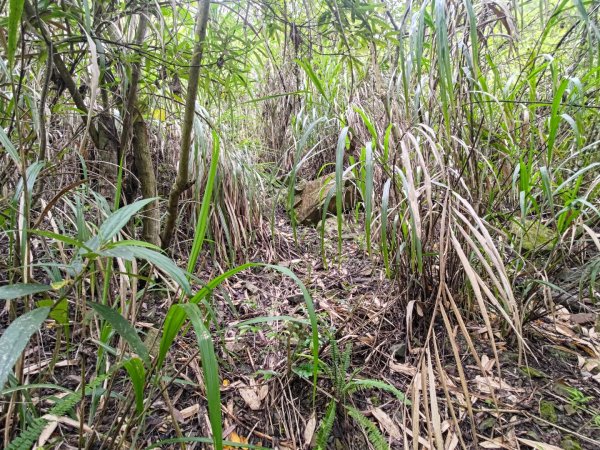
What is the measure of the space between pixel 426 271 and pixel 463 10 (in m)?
0.88

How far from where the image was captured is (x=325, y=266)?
1140mm

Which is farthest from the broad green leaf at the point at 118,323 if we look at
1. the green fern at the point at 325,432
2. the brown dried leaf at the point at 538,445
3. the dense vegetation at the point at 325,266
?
the brown dried leaf at the point at 538,445

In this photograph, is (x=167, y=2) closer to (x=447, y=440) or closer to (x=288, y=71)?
(x=447, y=440)

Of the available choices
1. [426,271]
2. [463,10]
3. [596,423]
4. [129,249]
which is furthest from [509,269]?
[129,249]

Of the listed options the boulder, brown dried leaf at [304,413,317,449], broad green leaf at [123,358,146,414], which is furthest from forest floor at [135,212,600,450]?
the boulder

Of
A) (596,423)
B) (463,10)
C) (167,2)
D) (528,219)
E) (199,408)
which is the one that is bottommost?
(199,408)

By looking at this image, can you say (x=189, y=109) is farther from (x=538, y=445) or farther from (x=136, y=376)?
(x=538, y=445)

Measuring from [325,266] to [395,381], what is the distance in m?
0.41

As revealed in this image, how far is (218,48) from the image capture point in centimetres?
98

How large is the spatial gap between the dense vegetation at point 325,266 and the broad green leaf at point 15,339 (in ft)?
0.16

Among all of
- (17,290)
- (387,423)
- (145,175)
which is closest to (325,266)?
(387,423)

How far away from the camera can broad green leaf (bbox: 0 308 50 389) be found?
37 centimetres

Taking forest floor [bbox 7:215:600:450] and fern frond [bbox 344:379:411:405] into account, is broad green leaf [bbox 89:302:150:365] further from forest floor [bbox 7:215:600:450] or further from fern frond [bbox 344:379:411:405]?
fern frond [bbox 344:379:411:405]

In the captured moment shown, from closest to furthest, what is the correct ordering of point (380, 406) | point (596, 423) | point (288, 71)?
point (596, 423) → point (380, 406) → point (288, 71)
